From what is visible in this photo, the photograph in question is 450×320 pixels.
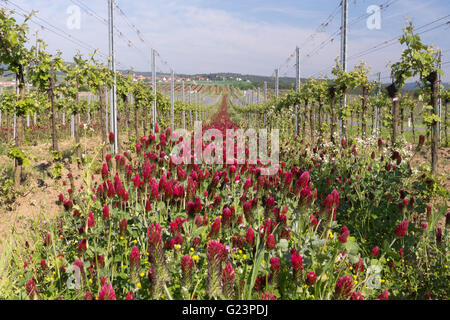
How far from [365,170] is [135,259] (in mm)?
4443

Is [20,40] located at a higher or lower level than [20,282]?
higher

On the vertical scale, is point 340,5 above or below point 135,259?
above

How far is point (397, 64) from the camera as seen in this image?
6379 mm
